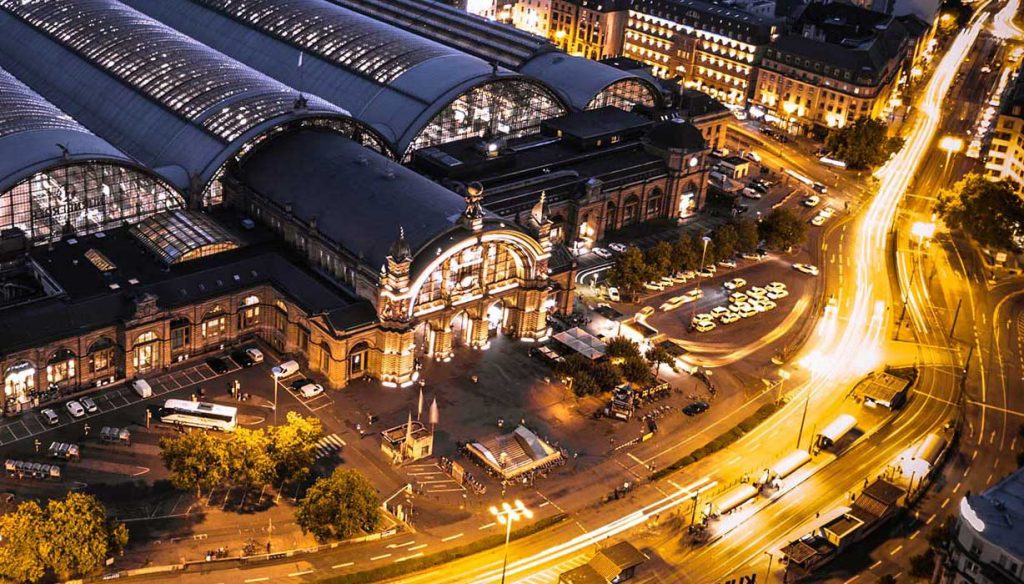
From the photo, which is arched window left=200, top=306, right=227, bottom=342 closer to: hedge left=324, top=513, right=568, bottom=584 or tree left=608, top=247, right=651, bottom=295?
hedge left=324, top=513, right=568, bottom=584

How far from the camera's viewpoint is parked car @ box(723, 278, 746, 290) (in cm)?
18438

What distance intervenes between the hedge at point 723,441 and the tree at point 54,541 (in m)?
61.2

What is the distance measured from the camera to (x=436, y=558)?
11825 cm

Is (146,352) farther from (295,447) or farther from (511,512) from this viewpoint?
(511,512)

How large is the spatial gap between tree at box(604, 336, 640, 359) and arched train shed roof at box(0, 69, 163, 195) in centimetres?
6764

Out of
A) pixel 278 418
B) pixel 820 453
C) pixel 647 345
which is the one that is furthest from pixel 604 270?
pixel 278 418

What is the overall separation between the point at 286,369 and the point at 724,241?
77.4m

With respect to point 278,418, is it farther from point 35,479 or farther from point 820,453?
point 820,453

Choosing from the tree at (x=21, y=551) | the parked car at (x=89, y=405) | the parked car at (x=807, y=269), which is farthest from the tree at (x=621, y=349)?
the tree at (x=21, y=551)

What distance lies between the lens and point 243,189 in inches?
6629

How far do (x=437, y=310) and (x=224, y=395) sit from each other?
29.1m

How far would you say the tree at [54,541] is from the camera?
104 meters

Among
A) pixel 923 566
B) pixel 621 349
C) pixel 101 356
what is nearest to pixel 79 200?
pixel 101 356

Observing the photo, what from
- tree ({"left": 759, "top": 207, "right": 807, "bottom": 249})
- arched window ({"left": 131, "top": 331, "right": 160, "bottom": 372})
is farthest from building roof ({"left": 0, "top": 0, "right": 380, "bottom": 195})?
tree ({"left": 759, "top": 207, "right": 807, "bottom": 249})
